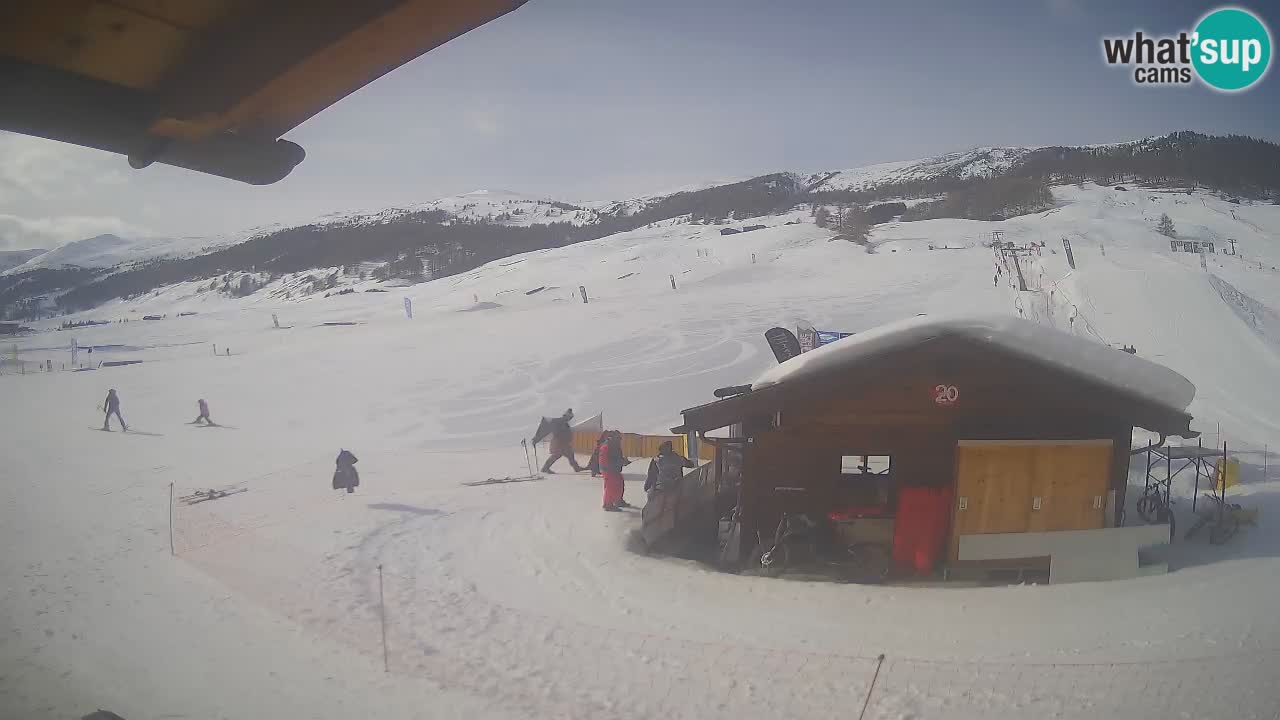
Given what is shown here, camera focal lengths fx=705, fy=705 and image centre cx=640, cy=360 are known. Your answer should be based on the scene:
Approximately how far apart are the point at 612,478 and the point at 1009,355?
646cm

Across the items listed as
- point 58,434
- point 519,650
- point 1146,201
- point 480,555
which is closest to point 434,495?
point 480,555

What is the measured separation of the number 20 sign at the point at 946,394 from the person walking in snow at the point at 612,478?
5.41m

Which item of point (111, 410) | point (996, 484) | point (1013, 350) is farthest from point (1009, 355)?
point (111, 410)

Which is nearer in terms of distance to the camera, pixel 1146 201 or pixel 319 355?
pixel 319 355

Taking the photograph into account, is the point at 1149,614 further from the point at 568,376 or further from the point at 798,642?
the point at 568,376

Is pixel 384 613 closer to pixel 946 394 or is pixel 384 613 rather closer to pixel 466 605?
pixel 466 605

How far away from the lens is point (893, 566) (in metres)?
8.91

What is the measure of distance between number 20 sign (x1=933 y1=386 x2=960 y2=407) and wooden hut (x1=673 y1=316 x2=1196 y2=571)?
0.5 inches

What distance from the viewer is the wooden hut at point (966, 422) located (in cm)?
878

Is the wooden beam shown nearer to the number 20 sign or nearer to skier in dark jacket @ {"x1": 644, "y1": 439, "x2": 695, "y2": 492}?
the number 20 sign

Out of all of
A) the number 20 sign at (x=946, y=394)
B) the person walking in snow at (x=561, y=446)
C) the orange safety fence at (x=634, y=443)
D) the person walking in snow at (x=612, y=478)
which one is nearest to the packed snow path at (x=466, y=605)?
the person walking in snow at (x=612, y=478)

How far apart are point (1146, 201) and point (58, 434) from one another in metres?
97.6

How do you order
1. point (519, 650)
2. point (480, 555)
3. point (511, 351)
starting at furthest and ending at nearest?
point (511, 351) → point (480, 555) → point (519, 650)

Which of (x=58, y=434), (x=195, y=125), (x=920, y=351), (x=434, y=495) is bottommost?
(x=434, y=495)
